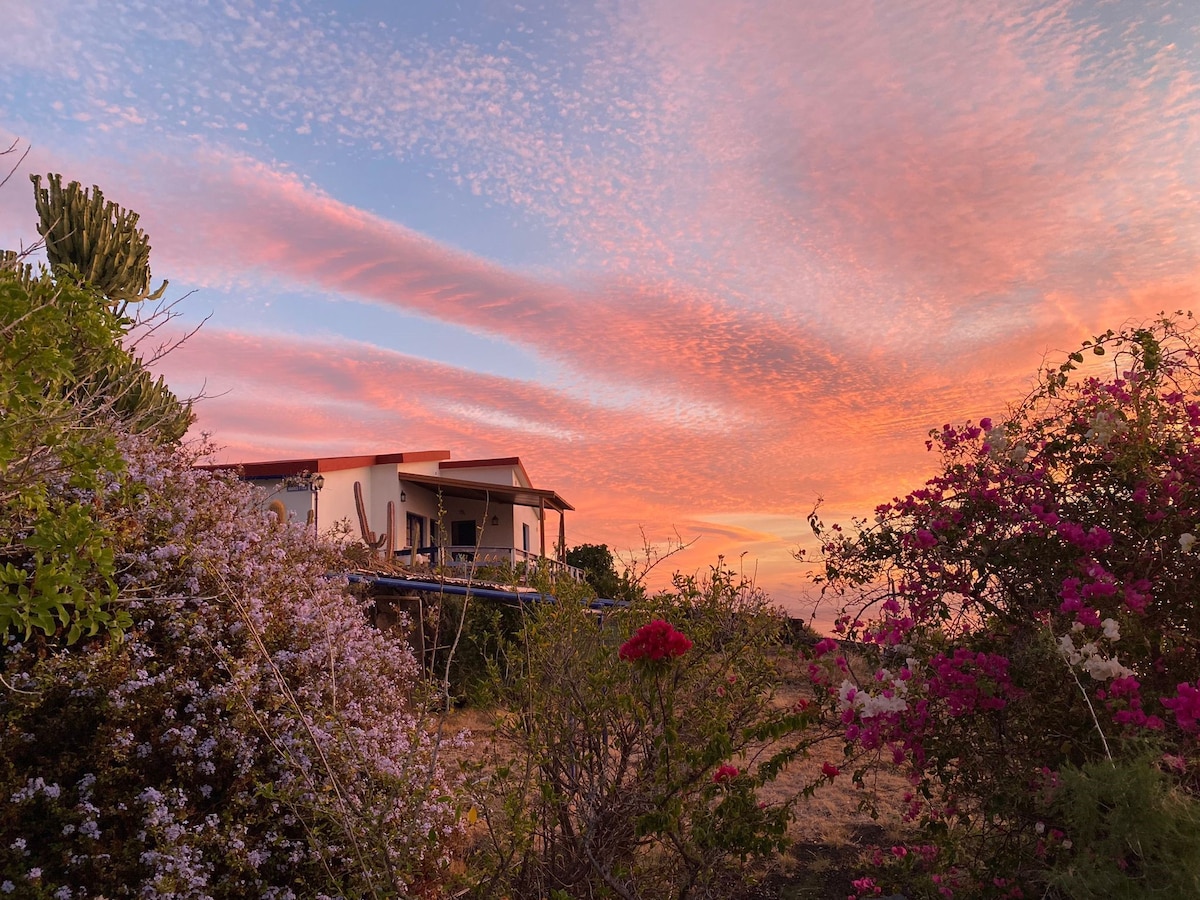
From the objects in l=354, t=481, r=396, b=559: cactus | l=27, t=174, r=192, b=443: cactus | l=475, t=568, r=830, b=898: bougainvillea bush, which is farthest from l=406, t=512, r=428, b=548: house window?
l=475, t=568, r=830, b=898: bougainvillea bush

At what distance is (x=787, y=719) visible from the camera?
173 inches

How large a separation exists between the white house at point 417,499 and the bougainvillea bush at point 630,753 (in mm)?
11637

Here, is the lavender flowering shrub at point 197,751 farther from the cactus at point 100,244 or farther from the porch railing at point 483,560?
the cactus at point 100,244

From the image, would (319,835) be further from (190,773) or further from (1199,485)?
(1199,485)

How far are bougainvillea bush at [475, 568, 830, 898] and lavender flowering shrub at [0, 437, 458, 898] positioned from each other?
0.67 metres

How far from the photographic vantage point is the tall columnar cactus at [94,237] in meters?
16.6

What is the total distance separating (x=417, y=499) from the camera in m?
28.6

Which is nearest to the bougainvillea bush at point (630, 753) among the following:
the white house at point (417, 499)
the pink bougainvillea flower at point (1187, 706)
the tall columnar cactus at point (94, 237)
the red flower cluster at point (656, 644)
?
the red flower cluster at point (656, 644)

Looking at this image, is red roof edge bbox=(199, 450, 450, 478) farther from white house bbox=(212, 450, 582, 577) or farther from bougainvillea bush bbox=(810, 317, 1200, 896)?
bougainvillea bush bbox=(810, 317, 1200, 896)

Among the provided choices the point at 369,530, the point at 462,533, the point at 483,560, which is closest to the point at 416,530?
the point at 462,533

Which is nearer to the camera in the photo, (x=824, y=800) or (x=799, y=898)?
(x=799, y=898)

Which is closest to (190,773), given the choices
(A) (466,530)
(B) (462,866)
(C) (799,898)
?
(B) (462,866)

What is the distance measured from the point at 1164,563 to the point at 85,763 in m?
6.99

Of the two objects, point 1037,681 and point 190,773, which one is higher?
point 1037,681
